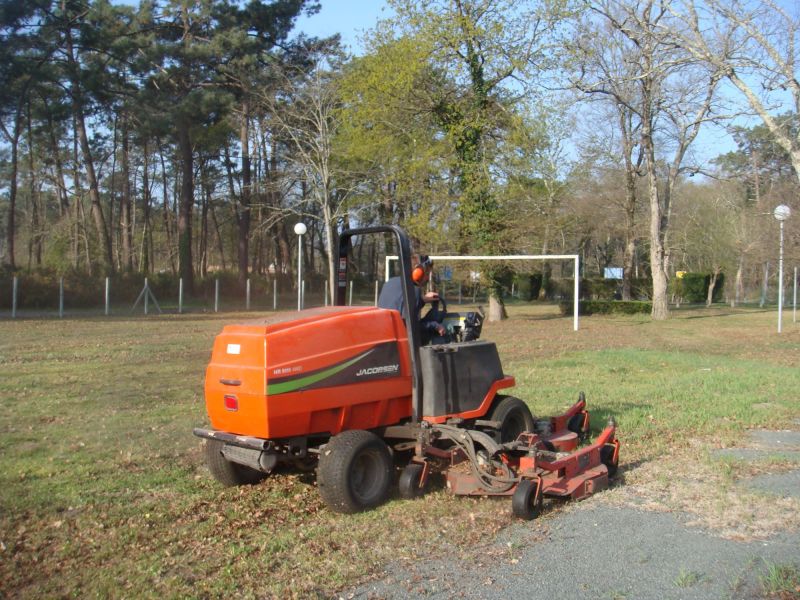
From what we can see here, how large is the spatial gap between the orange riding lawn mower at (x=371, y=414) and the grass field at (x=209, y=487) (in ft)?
0.73

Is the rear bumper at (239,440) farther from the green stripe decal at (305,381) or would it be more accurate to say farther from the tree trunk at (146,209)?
the tree trunk at (146,209)

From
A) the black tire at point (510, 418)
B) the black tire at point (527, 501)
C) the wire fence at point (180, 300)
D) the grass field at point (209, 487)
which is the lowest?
the grass field at point (209, 487)

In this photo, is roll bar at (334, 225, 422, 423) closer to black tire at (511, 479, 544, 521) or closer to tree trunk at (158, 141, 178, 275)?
black tire at (511, 479, 544, 521)

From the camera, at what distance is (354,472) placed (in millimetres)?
5559

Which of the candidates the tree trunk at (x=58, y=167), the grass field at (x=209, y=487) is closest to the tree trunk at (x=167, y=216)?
the tree trunk at (x=58, y=167)

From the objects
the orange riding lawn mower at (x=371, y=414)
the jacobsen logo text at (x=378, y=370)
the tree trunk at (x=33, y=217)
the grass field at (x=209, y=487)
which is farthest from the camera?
the tree trunk at (x=33, y=217)

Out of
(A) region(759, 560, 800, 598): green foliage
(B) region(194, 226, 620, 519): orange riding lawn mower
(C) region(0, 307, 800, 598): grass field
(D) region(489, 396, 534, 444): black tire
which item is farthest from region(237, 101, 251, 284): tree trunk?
(A) region(759, 560, 800, 598): green foliage

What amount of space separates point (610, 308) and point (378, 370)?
32005mm

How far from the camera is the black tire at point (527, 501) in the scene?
206 inches

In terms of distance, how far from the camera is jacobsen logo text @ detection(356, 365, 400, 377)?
564cm

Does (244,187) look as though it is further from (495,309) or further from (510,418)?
(510,418)

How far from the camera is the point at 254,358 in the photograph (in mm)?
5246

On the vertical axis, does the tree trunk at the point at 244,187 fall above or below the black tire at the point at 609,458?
above

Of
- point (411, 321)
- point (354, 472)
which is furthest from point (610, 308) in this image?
point (354, 472)
